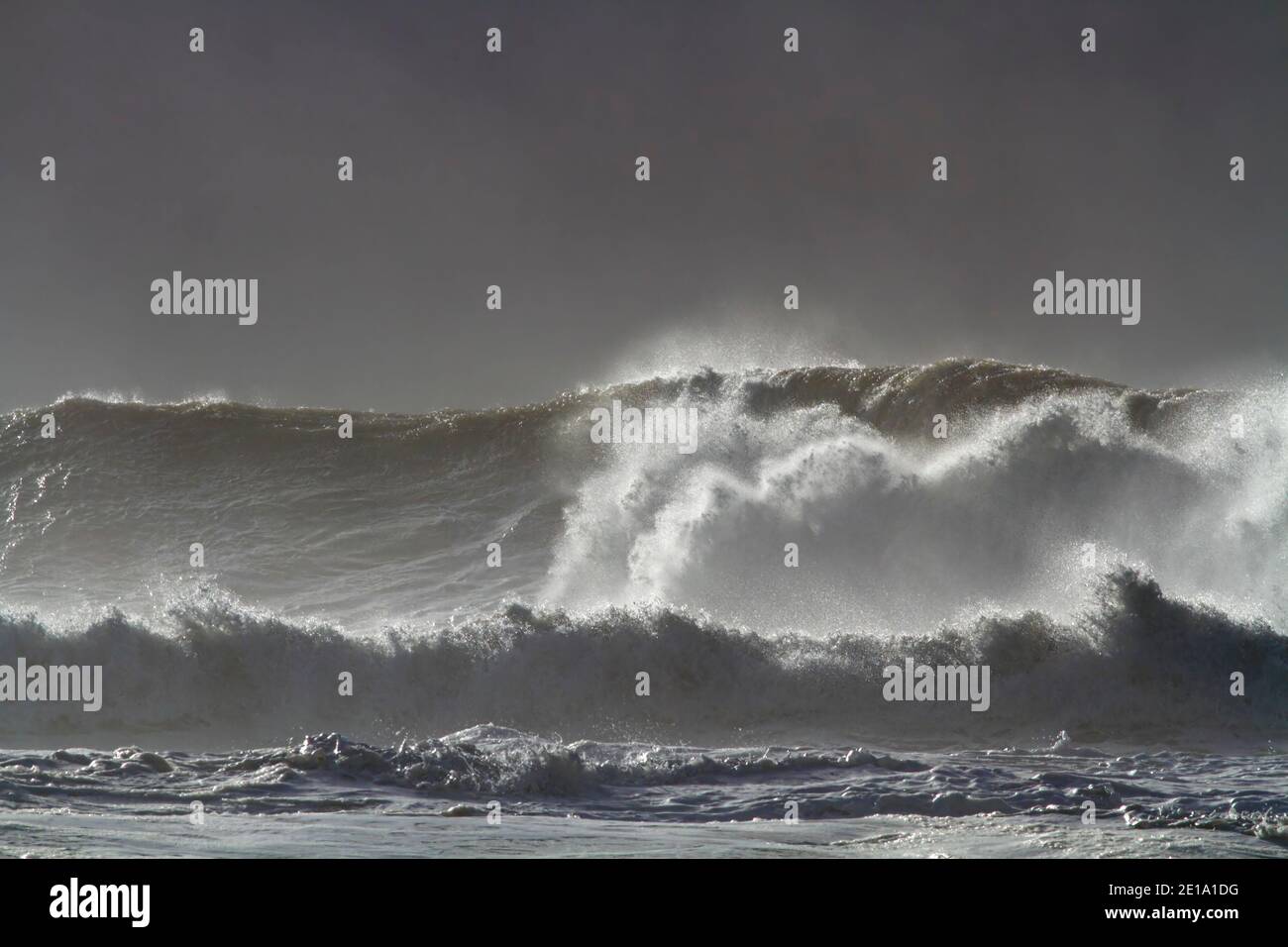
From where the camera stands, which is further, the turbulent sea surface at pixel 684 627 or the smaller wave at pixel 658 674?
the smaller wave at pixel 658 674

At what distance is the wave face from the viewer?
11.9 m

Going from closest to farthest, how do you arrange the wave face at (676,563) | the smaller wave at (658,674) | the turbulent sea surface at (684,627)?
the turbulent sea surface at (684,627) < the smaller wave at (658,674) < the wave face at (676,563)

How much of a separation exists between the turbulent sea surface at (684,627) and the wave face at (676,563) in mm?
55

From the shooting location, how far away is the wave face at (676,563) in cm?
1194

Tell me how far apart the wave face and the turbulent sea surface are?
5 centimetres

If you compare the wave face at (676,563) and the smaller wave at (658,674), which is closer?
the smaller wave at (658,674)

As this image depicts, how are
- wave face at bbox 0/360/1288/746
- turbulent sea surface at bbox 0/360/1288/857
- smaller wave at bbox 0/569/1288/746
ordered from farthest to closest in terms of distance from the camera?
wave face at bbox 0/360/1288/746, smaller wave at bbox 0/569/1288/746, turbulent sea surface at bbox 0/360/1288/857

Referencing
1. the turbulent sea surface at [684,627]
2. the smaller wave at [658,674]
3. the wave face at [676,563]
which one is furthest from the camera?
the wave face at [676,563]

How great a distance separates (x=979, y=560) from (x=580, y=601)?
5901 mm

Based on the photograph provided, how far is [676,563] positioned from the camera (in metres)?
15.9

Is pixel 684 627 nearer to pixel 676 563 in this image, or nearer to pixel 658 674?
pixel 658 674
